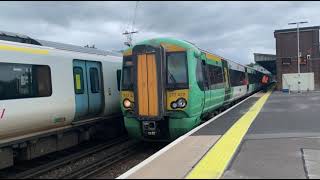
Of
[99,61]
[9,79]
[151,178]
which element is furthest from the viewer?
[99,61]

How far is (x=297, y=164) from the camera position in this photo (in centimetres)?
816

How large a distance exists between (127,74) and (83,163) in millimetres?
2894

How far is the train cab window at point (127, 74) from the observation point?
1290cm

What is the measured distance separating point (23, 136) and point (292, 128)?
7.31 m

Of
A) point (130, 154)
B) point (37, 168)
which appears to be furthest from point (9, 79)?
point (130, 154)

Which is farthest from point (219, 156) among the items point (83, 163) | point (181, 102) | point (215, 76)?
point (215, 76)

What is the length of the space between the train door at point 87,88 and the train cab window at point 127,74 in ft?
3.64

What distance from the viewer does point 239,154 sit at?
29.3ft

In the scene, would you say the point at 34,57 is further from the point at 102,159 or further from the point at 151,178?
the point at 151,178

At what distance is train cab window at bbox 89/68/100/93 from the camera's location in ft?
44.9

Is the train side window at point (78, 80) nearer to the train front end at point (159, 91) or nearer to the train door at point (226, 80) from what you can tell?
the train front end at point (159, 91)

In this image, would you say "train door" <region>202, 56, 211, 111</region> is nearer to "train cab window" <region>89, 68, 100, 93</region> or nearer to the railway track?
the railway track

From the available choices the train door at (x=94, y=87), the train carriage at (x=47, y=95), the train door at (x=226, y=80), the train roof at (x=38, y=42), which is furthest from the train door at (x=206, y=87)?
the train door at (x=226, y=80)

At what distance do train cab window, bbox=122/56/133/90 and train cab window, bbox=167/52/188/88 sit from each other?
3.61ft
